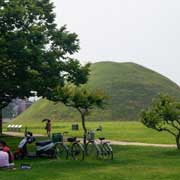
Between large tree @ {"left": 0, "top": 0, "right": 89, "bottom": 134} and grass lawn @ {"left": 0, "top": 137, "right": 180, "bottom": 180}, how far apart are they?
6270 mm

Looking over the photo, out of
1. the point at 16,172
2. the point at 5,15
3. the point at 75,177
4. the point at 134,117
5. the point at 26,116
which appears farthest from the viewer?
the point at 26,116

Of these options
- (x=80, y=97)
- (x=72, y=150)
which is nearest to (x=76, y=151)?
(x=72, y=150)

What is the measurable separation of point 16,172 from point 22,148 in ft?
16.6

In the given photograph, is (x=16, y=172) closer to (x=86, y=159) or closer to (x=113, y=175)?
(x=113, y=175)

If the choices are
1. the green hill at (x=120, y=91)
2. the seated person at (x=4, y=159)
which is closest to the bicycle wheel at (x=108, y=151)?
the seated person at (x=4, y=159)

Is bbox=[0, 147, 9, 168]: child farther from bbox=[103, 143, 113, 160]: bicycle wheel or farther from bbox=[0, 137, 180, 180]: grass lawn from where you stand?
bbox=[103, 143, 113, 160]: bicycle wheel

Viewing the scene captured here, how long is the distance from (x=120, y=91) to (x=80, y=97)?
76435mm

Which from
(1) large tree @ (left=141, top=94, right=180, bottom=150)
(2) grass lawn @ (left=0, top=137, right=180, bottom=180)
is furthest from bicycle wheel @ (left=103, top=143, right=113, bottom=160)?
(1) large tree @ (left=141, top=94, right=180, bottom=150)

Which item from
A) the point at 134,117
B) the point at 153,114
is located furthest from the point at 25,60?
the point at 134,117

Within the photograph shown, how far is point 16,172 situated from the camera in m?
15.8

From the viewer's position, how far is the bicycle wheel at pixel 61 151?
20525mm

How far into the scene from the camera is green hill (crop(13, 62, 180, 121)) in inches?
3548

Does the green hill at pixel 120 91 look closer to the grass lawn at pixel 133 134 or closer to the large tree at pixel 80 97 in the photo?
the grass lawn at pixel 133 134

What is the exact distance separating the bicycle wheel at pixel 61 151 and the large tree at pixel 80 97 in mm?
4175
